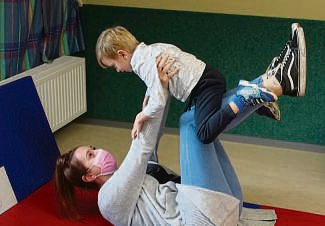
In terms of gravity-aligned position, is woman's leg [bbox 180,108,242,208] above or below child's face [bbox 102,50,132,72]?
below

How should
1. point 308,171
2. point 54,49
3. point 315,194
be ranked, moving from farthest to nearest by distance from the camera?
point 54,49 → point 308,171 → point 315,194

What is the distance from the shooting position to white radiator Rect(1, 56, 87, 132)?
362cm

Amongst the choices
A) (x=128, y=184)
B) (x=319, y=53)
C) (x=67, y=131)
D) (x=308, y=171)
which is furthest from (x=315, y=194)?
(x=67, y=131)

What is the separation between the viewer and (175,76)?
2.30 meters

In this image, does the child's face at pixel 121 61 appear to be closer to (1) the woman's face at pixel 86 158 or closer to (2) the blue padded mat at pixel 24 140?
(1) the woman's face at pixel 86 158

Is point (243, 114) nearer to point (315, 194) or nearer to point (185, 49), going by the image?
point (315, 194)

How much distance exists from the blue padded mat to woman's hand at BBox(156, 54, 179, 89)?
0.90m

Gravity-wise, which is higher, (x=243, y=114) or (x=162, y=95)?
(x=162, y=95)

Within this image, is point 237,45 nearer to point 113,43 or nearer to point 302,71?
Result: point 302,71

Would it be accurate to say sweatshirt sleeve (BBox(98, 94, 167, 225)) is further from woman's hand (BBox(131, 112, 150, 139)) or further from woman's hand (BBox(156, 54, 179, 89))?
woman's hand (BBox(156, 54, 179, 89))

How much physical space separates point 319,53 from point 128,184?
2.05 meters

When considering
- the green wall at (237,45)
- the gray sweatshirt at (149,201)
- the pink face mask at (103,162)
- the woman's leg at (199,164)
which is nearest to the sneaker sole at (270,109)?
the woman's leg at (199,164)

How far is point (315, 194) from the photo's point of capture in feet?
10.8

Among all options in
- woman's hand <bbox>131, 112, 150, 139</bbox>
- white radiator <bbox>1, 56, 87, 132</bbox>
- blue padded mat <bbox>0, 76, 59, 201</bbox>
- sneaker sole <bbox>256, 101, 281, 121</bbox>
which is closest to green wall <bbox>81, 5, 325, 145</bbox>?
white radiator <bbox>1, 56, 87, 132</bbox>
